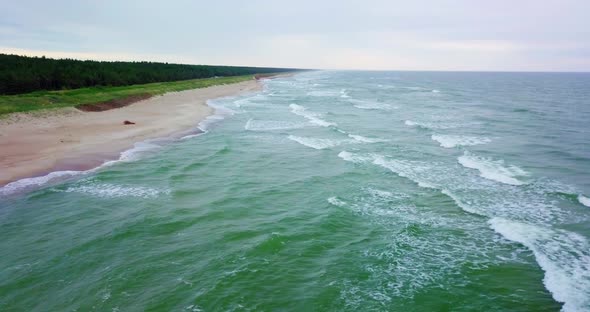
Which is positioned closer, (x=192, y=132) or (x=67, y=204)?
(x=67, y=204)

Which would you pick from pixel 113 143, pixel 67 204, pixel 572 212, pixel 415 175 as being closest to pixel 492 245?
pixel 572 212

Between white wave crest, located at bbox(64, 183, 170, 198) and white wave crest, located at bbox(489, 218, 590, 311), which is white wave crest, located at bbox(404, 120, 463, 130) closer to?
white wave crest, located at bbox(489, 218, 590, 311)

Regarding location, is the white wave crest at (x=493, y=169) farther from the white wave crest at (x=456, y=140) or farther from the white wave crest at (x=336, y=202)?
the white wave crest at (x=336, y=202)

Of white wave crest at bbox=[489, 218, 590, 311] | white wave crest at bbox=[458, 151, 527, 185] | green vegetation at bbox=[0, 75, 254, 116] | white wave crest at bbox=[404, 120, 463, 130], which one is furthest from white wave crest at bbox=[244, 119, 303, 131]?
white wave crest at bbox=[489, 218, 590, 311]

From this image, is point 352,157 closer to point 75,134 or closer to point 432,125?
point 432,125

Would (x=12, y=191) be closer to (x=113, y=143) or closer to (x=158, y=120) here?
(x=113, y=143)

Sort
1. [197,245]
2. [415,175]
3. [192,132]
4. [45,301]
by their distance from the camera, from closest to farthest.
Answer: [45,301] → [197,245] → [415,175] → [192,132]
